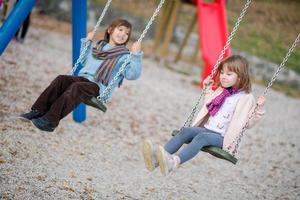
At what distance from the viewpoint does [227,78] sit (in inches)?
160

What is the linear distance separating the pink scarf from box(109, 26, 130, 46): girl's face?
1.03 m

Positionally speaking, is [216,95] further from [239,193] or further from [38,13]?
[38,13]

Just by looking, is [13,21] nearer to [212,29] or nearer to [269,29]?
[212,29]

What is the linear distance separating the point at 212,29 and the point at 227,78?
21.5 feet

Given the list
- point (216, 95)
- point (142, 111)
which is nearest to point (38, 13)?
point (142, 111)

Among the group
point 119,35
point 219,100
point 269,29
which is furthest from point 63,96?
point 269,29

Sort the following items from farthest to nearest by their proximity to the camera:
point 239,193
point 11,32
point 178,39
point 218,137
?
point 178,39
point 239,193
point 11,32
point 218,137

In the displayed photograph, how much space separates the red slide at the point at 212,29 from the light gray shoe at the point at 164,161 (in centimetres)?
617

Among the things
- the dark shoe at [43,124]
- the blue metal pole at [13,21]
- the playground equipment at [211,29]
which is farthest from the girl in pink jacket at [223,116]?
the playground equipment at [211,29]

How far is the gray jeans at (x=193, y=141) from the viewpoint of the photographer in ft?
12.7

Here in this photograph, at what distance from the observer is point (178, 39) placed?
17547 mm

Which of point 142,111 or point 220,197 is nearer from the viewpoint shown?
point 220,197

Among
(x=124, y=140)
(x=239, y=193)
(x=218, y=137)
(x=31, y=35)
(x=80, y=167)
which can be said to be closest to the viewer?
(x=218, y=137)

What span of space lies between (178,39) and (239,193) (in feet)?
40.9
